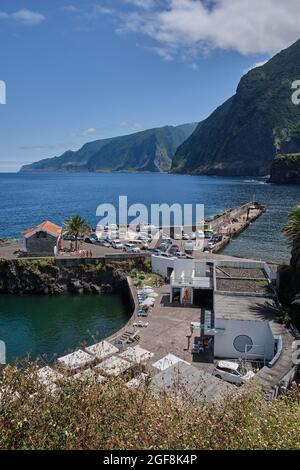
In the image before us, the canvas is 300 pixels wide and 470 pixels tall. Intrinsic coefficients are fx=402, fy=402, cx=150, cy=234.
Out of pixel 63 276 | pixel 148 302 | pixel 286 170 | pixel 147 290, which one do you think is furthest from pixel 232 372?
pixel 286 170

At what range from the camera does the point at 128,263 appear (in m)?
45.4

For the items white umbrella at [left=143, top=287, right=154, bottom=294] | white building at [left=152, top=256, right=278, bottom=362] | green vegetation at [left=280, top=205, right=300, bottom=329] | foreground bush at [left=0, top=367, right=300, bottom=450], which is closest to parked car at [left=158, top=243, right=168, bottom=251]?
white building at [left=152, top=256, right=278, bottom=362]

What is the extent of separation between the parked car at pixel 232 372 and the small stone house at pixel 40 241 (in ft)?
90.6

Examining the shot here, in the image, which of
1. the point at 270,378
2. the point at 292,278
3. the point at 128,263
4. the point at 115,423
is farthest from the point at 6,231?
the point at 115,423

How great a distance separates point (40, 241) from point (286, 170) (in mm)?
164158

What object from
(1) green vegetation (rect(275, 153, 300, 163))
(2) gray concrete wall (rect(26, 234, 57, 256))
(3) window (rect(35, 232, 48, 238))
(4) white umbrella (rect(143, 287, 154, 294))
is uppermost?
(1) green vegetation (rect(275, 153, 300, 163))

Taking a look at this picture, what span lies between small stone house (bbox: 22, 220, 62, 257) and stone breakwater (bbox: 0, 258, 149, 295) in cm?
176

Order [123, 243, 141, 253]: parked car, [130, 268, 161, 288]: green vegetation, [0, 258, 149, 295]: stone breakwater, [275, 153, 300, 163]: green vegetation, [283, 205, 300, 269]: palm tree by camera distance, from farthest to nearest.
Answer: [275, 153, 300, 163]: green vegetation
[123, 243, 141, 253]: parked car
[0, 258, 149, 295]: stone breakwater
[130, 268, 161, 288]: green vegetation
[283, 205, 300, 269]: palm tree

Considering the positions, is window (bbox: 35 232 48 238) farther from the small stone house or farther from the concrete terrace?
the concrete terrace

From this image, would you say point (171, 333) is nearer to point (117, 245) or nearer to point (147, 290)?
point (147, 290)

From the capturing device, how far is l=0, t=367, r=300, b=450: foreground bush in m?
8.99

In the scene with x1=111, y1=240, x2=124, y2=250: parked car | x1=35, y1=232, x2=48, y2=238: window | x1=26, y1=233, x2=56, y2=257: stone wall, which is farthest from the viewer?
x1=111, y1=240, x2=124, y2=250: parked car
